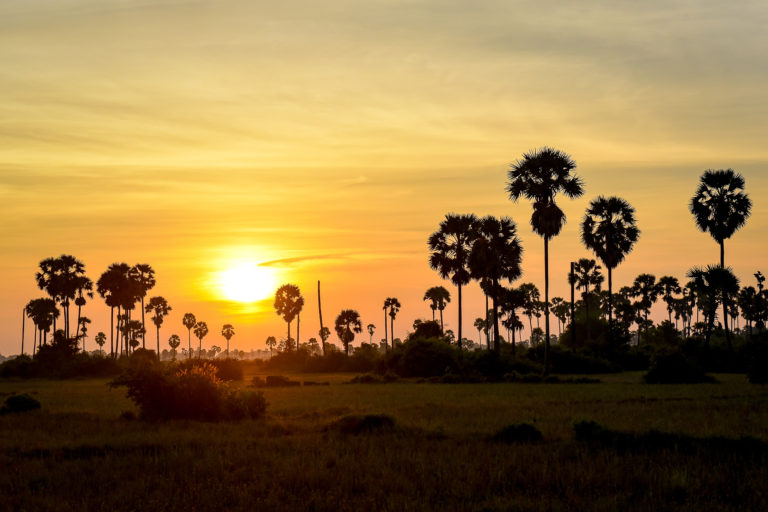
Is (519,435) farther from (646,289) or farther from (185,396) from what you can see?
(646,289)

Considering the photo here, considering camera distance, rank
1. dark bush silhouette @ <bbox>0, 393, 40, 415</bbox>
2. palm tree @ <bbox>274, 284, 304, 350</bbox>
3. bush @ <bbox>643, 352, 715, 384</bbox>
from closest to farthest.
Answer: dark bush silhouette @ <bbox>0, 393, 40, 415</bbox>, bush @ <bbox>643, 352, 715, 384</bbox>, palm tree @ <bbox>274, 284, 304, 350</bbox>

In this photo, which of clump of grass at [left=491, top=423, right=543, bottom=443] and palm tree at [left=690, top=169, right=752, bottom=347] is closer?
clump of grass at [left=491, top=423, right=543, bottom=443]

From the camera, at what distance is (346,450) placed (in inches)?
825

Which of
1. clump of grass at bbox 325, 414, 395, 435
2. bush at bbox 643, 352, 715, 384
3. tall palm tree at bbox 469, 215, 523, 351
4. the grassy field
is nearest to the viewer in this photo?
the grassy field

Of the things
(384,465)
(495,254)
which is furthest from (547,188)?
(384,465)

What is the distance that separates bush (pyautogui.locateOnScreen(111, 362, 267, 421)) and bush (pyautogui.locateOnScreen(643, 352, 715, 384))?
3243 centimetres

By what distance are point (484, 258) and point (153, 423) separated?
5113cm

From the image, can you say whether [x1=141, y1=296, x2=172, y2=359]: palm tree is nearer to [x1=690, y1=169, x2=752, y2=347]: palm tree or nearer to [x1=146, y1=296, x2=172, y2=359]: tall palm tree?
[x1=146, y1=296, x2=172, y2=359]: tall palm tree

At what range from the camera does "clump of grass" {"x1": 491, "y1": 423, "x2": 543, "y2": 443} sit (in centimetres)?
2231

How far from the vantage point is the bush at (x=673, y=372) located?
51812mm

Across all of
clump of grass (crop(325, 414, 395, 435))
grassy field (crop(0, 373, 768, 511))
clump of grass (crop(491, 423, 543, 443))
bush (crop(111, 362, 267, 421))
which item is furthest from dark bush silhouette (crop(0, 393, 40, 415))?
clump of grass (crop(491, 423, 543, 443))

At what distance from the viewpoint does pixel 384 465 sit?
18594mm

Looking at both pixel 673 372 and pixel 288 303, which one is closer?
pixel 673 372

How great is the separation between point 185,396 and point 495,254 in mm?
49399
